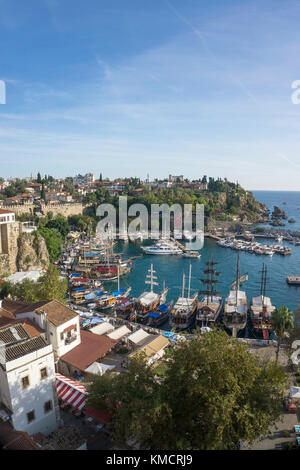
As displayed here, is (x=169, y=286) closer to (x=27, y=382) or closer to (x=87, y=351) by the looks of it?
(x=87, y=351)

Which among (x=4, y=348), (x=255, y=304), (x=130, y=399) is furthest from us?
(x=255, y=304)

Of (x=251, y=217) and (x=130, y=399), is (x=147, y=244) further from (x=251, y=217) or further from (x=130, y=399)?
(x=130, y=399)

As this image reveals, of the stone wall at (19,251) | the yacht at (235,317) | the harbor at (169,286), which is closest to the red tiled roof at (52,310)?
the harbor at (169,286)

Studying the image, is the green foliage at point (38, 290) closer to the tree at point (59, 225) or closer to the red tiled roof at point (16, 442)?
the red tiled roof at point (16, 442)

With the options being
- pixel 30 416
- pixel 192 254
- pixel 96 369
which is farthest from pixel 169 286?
pixel 30 416
